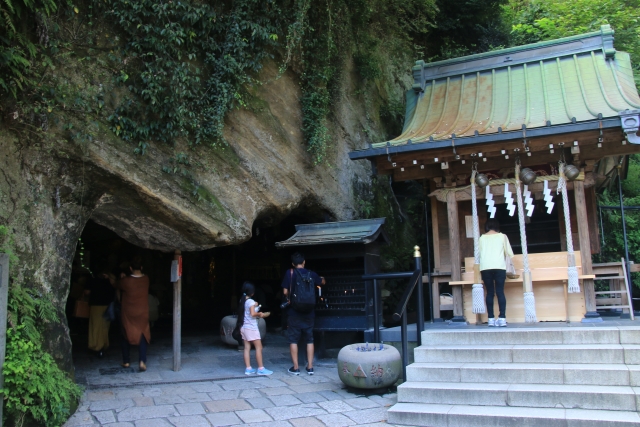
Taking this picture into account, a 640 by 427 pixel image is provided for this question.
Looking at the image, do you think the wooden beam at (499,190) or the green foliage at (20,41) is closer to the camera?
the green foliage at (20,41)

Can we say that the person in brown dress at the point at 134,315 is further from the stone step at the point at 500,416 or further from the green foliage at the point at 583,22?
the green foliage at the point at 583,22

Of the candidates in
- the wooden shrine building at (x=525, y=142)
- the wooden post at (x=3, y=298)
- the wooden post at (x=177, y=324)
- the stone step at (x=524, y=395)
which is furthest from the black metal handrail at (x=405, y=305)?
the wooden post at (x=3, y=298)

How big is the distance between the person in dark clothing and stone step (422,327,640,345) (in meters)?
5.63

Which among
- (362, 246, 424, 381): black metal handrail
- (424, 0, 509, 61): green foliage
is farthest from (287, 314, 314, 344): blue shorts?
(424, 0, 509, 61): green foliage

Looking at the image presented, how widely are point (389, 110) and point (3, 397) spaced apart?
10416mm

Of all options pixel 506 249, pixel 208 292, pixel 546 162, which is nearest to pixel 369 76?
pixel 546 162

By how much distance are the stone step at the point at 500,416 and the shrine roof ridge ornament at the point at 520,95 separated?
14.4 ft

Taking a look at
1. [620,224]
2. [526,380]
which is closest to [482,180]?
[526,380]

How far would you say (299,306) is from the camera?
783cm

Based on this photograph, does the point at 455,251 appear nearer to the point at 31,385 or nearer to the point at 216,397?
the point at 216,397

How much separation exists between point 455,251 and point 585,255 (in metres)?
2.08

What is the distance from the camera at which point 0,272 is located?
17.2 feet

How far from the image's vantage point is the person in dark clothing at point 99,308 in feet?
29.3

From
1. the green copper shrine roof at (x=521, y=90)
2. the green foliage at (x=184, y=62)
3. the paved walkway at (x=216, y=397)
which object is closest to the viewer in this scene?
the paved walkway at (x=216, y=397)
